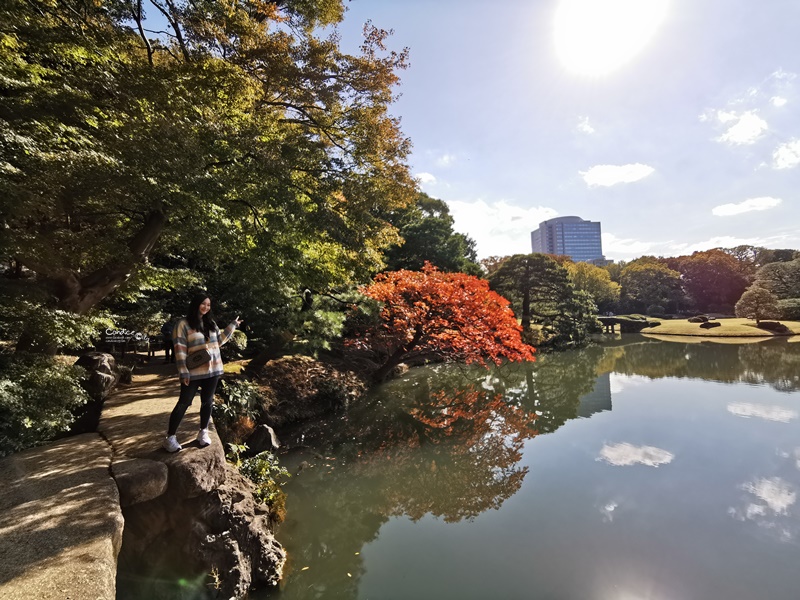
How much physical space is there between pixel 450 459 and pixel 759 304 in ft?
100

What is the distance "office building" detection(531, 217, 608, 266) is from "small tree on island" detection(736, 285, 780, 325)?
9426 centimetres

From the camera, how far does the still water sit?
10.7 ft

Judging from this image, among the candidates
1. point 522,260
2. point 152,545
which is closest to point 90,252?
point 152,545

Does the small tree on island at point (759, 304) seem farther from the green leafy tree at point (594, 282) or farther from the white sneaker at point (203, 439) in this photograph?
the white sneaker at point (203, 439)

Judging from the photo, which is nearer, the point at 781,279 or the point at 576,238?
the point at 781,279

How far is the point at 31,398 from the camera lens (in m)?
3.29

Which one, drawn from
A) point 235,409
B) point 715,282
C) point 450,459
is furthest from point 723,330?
point 235,409

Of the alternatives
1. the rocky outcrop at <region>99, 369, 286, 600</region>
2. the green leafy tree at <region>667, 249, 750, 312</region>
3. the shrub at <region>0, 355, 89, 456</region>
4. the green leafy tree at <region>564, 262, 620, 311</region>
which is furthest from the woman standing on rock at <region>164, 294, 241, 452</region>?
the green leafy tree at <region>667, 249, 750, 312</region>

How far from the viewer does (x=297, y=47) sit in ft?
25.3

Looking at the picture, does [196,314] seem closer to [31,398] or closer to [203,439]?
[203,439]

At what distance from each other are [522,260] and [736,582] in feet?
57.0

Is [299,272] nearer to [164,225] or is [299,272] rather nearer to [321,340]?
[321,340]

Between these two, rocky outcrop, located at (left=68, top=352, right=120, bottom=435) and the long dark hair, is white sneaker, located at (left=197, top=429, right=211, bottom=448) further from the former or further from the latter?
rocky outcrop, located at (left=68, top=352, right=120, bottom=435)

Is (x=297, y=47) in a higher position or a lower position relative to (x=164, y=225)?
higher
